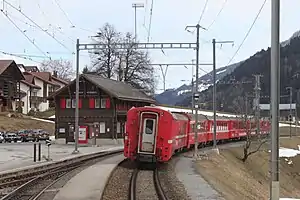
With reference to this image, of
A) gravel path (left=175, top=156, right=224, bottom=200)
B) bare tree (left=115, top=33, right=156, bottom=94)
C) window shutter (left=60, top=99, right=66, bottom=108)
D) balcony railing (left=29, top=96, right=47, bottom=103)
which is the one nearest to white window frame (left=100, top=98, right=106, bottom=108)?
window shutter (left=60, top=99, right=66, bottom=108)

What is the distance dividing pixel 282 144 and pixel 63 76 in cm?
7703

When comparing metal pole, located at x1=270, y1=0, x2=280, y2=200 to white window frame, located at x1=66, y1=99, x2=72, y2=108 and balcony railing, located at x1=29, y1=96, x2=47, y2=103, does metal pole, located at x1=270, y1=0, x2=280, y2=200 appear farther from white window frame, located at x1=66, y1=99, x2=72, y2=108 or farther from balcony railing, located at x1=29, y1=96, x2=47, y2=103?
balcony railing, located at x1=29, y1=96, x2=47, y2=103

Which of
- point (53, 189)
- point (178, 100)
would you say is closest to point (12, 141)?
point (53, 189)

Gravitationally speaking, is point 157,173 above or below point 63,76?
below

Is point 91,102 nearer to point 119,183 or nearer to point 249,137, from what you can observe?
point 249,137

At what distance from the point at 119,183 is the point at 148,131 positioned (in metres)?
4.80

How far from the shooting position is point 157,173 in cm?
2595

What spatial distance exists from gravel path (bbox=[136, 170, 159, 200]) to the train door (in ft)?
3.73

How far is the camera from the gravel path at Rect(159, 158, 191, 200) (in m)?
19.0

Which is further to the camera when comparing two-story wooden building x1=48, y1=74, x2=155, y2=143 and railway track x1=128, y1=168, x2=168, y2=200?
two-story wooden building x1=48, y1=74, x2=155, y2=143

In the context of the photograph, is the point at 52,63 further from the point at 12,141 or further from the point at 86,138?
the point at 86,138

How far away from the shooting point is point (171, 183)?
22.4 metres

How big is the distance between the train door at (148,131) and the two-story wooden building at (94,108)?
32165 mm

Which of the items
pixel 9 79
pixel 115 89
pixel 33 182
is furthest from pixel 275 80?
pixel 9 79
